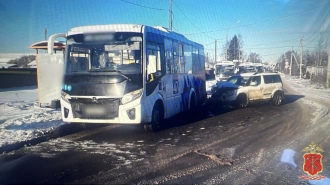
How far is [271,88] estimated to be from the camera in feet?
49.2

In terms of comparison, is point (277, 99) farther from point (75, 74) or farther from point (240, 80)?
point (75, 74)

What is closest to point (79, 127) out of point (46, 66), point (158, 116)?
point (158, 116)

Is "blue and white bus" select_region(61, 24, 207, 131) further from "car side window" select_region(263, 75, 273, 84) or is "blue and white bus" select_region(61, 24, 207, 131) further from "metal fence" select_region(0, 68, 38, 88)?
"metal fence" select_region(0, 68, 38, 88)

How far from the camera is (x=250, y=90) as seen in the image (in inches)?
556

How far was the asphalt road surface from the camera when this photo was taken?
4.69 meters

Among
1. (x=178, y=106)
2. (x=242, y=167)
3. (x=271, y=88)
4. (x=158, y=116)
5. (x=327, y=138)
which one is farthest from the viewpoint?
(x=271, y=88)

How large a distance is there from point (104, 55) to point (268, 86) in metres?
10.2

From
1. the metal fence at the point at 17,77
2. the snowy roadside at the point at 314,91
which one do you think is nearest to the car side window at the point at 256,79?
the snowy roadside at the point at 314,91

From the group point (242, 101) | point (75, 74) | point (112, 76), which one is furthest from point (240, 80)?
point (75, 74)

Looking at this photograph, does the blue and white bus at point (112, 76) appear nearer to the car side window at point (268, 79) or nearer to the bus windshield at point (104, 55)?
the bus windshield at point (104, 55)

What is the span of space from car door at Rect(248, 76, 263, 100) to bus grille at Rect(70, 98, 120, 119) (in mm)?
8835

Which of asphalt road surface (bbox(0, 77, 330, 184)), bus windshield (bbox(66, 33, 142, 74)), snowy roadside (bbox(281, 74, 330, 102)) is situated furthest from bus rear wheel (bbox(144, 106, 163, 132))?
snowy roadside (bbox(281, 74, 330, 102))

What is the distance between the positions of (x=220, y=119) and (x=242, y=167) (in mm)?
5677

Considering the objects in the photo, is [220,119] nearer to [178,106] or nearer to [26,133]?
[178,106]
